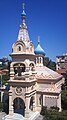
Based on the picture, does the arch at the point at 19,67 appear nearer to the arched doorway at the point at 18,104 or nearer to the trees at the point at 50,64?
the arched doorway at the point at 18,104

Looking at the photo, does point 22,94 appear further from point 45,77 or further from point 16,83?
point 45,77

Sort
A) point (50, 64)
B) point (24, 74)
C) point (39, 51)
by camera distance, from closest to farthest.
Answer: point (24, 74) → point (39, 51) → point (50, 64)

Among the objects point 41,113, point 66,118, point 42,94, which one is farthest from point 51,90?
point 66,118

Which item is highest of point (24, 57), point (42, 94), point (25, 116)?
point (24, 57)

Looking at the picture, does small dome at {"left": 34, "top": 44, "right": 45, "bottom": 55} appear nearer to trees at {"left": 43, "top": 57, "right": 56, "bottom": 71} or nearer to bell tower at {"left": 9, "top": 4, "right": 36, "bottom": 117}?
bell tower at {"left": 9, "top": 4, "right": 36, "bottom": 117}

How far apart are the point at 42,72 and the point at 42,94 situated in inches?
161

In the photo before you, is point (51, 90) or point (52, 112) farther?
point (51, 90)

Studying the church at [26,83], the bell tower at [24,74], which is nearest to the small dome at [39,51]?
the church at [26,83]

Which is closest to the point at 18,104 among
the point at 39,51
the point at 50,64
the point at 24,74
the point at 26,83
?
the point at 26,83

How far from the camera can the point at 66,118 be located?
74.8 feet

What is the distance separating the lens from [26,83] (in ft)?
83.0

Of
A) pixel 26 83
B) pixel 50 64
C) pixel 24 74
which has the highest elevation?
pixel 50 64

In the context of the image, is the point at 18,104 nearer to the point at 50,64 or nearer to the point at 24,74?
the point at 24,74

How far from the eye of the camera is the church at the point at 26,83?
84.3 feet
